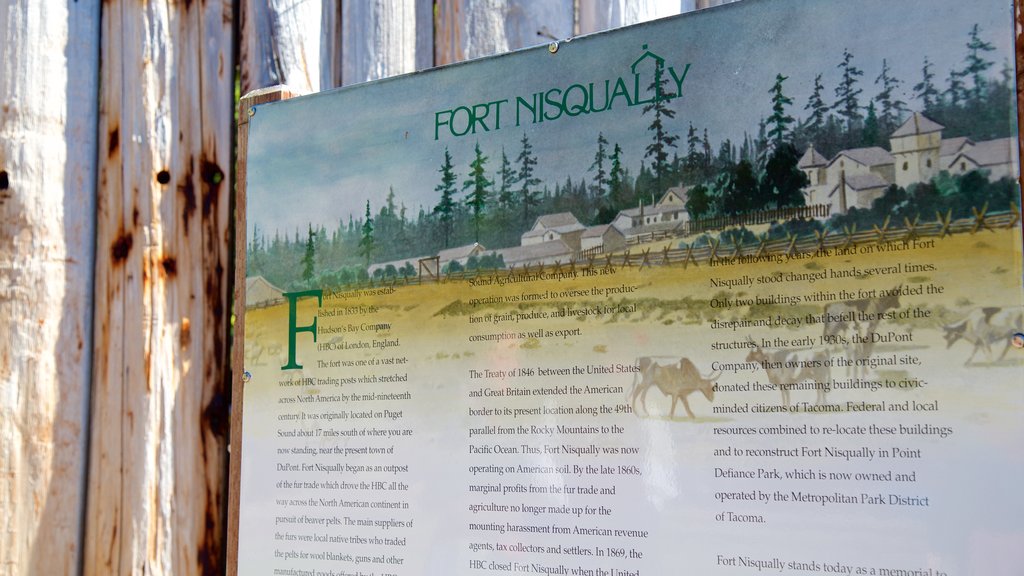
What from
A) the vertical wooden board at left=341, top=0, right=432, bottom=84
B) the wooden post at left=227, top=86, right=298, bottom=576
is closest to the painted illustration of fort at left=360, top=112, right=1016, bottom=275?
the wooden post at left=227, top=86, right=298, bottom=576

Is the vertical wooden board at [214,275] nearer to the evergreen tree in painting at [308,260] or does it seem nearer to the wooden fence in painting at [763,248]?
the evergreen tree in painting at [308,260]

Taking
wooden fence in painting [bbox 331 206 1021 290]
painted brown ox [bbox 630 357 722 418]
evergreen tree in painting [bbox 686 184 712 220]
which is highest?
evergreen tree in painting [bbox 686 184 712 220]

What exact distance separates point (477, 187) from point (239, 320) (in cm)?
69

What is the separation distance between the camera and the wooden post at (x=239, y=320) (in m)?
2.42

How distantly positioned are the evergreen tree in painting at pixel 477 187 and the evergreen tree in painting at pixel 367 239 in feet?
0.80

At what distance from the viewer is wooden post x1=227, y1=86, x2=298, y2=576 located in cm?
242

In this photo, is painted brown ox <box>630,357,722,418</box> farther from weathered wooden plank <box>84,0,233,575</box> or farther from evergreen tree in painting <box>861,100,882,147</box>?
weathered wooden plank <box>84,0,233,575</box>

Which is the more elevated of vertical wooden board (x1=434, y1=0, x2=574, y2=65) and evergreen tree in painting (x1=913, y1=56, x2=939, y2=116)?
vertical wooden board (x1=434, y1=0, x2=574, y2=65)

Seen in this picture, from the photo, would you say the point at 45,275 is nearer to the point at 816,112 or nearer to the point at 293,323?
the point at 293,323

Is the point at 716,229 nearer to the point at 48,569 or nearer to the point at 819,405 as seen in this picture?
the point at 819,405

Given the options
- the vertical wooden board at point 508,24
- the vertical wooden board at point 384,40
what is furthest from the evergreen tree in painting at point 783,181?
the vertical wooden board at point 384,40

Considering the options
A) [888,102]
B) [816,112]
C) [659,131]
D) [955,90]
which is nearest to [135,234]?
[659,131]

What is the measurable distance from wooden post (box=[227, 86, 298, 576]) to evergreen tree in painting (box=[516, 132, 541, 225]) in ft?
2.26

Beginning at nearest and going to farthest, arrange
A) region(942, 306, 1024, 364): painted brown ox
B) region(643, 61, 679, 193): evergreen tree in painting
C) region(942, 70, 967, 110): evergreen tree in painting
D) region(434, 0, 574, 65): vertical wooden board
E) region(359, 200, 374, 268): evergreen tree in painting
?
region(942, 306, 1024, 364): painted brown ox < region(942, 70, 967, 110): evergreen tree in painting < region(643, 61, 679, 193): evergreen tree in painting < region(359, 200, 374, 268): evergreen tree in painting < region(434, 0, 574, 65): vertical wooden board
